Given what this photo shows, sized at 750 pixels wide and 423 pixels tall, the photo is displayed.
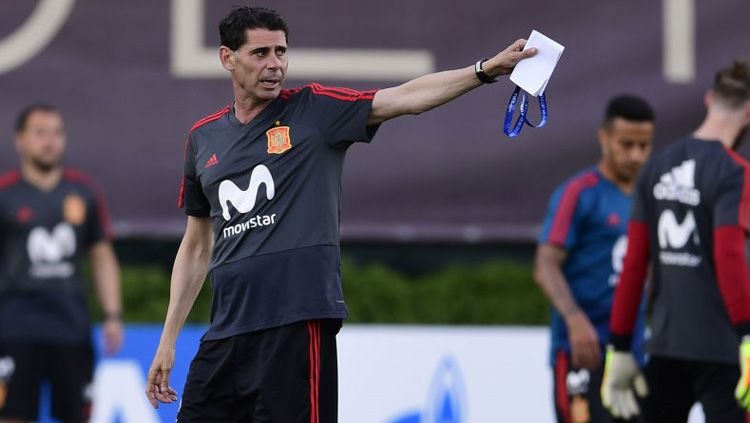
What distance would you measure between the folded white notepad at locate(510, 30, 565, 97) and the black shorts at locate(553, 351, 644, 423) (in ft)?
9.75

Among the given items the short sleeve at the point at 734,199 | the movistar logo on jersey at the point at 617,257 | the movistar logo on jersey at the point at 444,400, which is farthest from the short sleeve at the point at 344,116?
the movistar logo on jersey at the point at 444,400

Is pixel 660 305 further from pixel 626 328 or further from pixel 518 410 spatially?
pixel 518 410

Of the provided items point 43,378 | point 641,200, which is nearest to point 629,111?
point 641,200

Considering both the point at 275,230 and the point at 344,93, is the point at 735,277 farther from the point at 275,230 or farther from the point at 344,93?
the point at 275,230

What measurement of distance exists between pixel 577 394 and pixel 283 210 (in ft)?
9.30

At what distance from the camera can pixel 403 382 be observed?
9562 millimetres

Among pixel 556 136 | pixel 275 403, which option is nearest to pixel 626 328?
pixel 275 403

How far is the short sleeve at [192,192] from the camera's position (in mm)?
5805

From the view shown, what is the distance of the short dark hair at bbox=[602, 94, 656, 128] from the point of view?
25.9 ft

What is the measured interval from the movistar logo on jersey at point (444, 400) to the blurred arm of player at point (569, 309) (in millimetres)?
1802

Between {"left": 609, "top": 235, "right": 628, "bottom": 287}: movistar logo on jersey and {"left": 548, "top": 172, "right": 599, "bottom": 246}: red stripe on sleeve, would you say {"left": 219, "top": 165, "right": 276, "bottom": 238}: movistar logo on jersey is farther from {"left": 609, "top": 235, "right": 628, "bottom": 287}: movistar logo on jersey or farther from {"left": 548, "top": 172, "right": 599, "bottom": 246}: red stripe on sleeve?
{"left": 609, "top": 235, "right": 628, "bottom": 287}: movistar logo on jersey

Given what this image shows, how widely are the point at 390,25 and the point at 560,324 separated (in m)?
3.53

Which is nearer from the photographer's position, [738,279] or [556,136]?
[738,279]

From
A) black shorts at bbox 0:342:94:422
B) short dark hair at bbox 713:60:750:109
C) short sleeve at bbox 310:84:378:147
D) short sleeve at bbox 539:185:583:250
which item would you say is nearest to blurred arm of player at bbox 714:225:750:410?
short dark hair at bbox 713:60:750:109
